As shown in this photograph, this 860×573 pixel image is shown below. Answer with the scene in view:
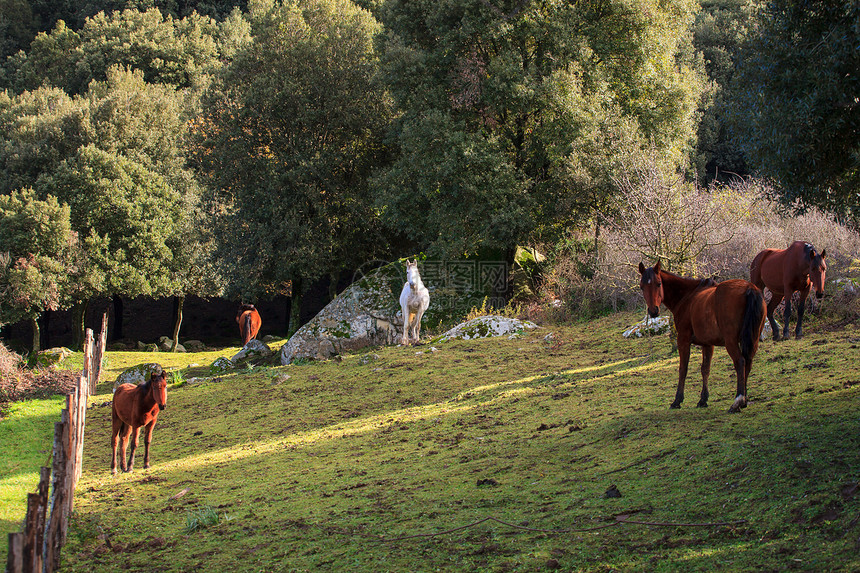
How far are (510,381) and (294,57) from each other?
→ 21.5 m

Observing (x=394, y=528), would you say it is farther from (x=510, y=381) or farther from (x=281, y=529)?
(x=510, y=381)

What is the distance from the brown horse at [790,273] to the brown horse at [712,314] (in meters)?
3.80

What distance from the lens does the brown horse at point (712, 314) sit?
8.80 meters

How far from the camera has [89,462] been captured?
12.6 metres

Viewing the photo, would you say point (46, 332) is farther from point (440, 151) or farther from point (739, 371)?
point (739, 371)

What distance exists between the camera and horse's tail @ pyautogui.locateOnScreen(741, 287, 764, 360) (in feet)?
28.5

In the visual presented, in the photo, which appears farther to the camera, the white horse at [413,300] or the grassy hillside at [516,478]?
the white horse at [413,300]

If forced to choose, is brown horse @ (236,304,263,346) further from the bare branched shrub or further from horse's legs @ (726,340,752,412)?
horse's legs @ (726,340,752,412)

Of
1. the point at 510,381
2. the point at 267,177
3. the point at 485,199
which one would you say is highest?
the point at 267,177

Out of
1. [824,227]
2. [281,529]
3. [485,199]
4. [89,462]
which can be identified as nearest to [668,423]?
[281,529]

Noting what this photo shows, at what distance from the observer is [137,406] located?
36.8 ft

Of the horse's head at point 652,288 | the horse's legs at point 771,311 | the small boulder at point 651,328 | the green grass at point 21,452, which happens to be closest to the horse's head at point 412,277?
the small boulder at point 651,328

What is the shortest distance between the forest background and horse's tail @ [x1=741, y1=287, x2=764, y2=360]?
4.10ft

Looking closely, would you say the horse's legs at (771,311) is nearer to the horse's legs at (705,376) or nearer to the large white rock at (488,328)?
the horse's legs at (705,376)
